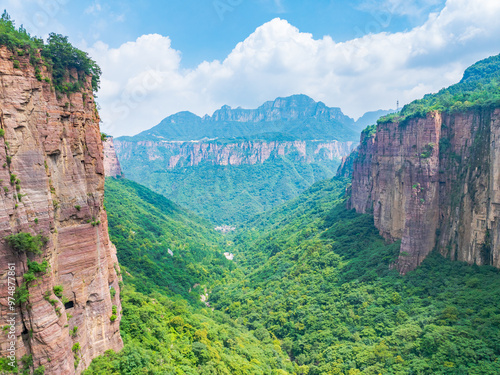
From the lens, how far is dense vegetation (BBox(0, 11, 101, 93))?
18953 mm

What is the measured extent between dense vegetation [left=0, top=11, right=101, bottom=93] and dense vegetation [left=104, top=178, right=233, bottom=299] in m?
32.9

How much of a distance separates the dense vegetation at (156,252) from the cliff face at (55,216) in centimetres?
2560

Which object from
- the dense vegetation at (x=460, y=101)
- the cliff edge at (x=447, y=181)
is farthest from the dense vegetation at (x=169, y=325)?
the dense vegetation at (x=460, y=101)

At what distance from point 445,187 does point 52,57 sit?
47429mm

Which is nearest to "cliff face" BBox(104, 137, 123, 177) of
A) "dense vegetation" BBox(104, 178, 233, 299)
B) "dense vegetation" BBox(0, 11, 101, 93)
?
"dense vegetation" BBox(104, 178, 233, 299)

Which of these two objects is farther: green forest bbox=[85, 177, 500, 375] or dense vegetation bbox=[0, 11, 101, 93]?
green forest bbox=[85, 177, 500, 375]

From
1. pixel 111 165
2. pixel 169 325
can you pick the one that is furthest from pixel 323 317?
pixel 111 165

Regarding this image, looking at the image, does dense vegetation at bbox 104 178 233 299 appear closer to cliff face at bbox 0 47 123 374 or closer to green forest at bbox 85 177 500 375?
green forest at bbox 85 177 500 375

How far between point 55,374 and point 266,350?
3096cm

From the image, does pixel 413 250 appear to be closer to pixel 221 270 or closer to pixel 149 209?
pixel 221 270

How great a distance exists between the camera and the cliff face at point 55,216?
59.8 ft

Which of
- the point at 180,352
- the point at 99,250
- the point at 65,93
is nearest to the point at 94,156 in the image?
the point at 65,93

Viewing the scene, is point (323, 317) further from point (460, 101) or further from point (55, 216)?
point (55, 216)

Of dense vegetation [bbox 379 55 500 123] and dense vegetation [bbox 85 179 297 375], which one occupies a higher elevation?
dense vegetation [bbox 379 55 500 123]
